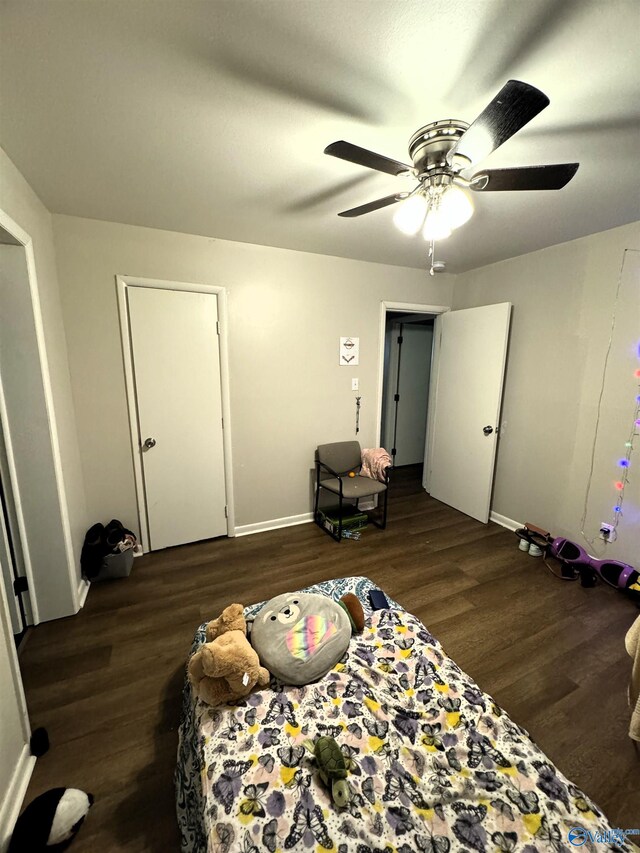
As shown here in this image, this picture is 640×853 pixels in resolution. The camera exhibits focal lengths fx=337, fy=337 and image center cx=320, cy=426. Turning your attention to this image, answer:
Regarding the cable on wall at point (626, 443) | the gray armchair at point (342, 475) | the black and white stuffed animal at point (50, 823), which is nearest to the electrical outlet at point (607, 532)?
the cable on wall at point (626, 443)

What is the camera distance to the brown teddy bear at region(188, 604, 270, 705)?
115cm

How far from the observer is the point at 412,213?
1.49m

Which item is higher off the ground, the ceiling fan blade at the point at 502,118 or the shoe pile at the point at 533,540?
the ceiling fan blade at the point at 502,118

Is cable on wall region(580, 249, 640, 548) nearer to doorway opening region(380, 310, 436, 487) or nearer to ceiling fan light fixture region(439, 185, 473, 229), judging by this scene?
ceiling fan light fixture region(439, 185, 473, 229)

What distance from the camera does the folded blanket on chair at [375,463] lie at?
3.16m

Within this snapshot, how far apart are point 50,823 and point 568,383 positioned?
366 centimetres

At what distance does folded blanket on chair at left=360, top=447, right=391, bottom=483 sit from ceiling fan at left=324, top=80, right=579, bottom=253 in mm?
2048

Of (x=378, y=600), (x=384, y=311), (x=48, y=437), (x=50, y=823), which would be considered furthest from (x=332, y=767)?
(x=384, y=311)

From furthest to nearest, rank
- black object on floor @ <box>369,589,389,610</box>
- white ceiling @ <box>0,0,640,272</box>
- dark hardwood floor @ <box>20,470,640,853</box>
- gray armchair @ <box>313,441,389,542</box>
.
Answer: gray armchair @ <box>313,441,389,542</box>
black object on floor @ <box>369,589,389,610</box>
dark hardwood floor @ <box>20,470,640,853</box>
white ceiling @ <box>0,0,640,272</box>

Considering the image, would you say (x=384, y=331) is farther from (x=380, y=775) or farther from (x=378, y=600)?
(x=380, y=775)

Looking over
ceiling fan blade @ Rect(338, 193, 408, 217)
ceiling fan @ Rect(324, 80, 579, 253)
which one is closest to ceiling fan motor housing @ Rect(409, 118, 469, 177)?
ceiling fan @ Rect(324, 80, 579, 253)

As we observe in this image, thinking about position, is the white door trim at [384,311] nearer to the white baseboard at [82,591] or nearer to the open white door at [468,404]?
the open white door at [468,404]

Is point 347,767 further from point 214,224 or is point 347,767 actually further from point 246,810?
point 214,224

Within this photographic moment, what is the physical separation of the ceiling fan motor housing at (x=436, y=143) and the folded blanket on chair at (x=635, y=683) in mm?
2017
